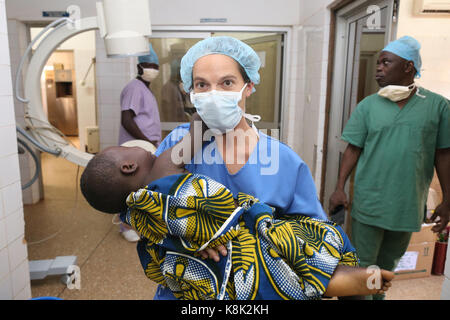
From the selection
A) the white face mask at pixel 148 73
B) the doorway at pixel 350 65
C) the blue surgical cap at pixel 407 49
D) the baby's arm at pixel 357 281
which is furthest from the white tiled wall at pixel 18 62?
the baby's arm at pixel 357 281

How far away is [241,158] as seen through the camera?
3.29ft

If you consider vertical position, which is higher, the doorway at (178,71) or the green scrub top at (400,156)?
the doorway at (178,71)

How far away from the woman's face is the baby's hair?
0.33 m

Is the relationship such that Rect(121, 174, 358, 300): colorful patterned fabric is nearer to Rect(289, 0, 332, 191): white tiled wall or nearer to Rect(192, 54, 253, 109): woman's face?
Rect(192, 54, 253, 109): woman's face

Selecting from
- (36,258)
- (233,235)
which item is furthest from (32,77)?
(233,235)

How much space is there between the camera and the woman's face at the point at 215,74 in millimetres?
945

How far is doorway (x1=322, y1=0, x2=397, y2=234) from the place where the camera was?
2246 millimetres

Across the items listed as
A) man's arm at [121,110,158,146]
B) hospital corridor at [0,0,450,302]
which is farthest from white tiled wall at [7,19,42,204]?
man's arm at [121,110,158,146]

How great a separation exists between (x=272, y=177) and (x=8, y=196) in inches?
50.0

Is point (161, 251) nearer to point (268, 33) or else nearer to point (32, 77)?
point (32, 77)

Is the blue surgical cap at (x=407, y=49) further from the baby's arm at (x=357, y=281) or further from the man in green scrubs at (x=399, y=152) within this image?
the baby's arm at (x=357, y=281)

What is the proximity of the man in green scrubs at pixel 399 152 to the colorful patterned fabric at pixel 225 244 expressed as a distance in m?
1.06

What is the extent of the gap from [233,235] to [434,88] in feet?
6.01
